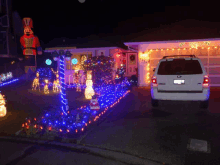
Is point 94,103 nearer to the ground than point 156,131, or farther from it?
farther from it

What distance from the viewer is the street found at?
4702 mm

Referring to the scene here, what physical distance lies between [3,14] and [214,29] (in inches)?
718

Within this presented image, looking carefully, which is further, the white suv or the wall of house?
the wall of house

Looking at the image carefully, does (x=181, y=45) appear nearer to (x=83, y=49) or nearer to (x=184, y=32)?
(x=184, y=32)

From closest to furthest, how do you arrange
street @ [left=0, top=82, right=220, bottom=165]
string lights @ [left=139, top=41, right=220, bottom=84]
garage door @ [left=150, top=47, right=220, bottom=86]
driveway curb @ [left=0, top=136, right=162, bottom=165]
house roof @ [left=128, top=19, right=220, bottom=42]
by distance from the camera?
driveway curb @ [left=0, top=136, right=162, bottom=165] → street @ [left=0, top=82, right=220, bottom=165] → house roof @ [left=128, top=19, right=220, bottom=42] → string lights @ [left=139, top=41, right=220, bottom=84] → garage door @ [left=150, top=47, right=220, bottom=86]

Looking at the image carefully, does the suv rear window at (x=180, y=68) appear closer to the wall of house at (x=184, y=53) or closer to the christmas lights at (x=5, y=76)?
the wall of house at (x=184, y=53)

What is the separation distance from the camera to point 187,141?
5.36 meters

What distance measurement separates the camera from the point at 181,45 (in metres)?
14.4

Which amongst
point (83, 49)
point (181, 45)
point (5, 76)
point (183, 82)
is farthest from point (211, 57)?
point (5, 76)

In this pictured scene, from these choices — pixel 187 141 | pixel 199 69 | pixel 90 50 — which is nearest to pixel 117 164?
pixel 187 141

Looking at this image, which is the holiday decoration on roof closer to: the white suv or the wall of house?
the white suv

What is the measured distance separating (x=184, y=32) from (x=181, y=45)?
0.80 m

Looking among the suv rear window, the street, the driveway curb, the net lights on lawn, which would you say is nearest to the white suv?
the suv rear window

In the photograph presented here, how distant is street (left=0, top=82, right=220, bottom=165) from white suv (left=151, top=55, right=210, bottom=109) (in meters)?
0.56
